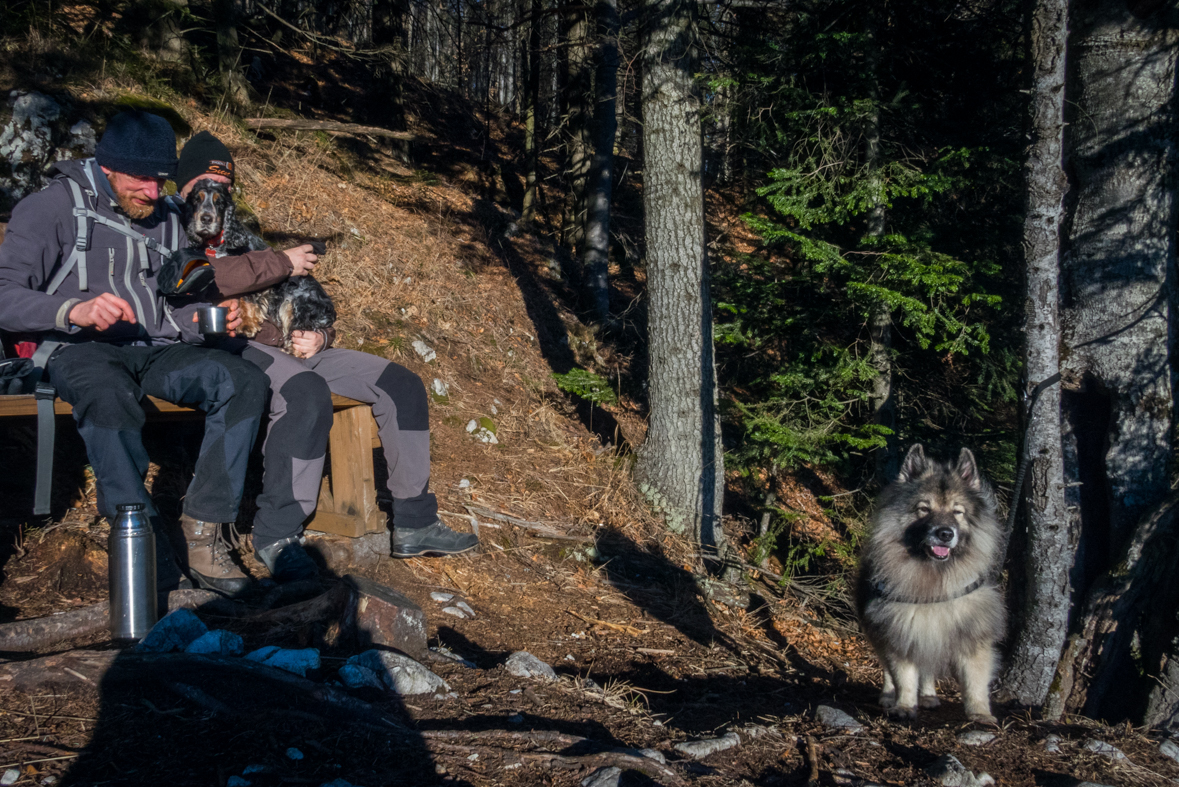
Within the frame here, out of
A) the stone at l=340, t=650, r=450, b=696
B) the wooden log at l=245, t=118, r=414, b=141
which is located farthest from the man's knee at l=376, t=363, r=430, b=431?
the wooden log at l=245, t=118, r=414, b=141

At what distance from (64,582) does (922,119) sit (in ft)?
25.7

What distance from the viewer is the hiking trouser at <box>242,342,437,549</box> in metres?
4.07

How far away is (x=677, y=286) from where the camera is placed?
6609 millimetres

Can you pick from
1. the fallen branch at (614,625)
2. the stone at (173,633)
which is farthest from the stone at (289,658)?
the fallen branch at (614,625)

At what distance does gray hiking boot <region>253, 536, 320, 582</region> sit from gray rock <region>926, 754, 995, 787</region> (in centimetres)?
307

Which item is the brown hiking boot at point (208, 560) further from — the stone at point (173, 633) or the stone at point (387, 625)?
the stone at point (387, 625)

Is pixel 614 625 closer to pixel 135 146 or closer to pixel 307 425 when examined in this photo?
pixel 307 425

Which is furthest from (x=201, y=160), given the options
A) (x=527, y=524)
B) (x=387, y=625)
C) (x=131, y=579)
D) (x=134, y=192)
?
(x=527, y=524)

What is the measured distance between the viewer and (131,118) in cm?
375

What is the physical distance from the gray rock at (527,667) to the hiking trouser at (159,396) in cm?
163

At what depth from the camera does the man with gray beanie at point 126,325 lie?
3420 mm

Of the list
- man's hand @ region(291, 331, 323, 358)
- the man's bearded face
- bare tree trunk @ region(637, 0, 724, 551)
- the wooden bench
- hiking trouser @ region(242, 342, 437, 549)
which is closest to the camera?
the man's bearded face

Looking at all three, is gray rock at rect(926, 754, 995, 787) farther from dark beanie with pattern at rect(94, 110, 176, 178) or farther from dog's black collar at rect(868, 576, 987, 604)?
dark beanie with pattern at rect(94, 110, 176, 178)

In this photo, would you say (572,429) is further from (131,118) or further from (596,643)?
(131,118)
